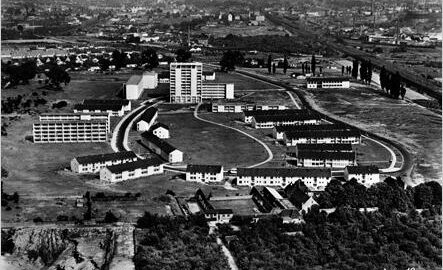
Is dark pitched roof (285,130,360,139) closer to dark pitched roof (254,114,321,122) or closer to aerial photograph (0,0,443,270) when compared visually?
aerial photograph (0,0,443,270)

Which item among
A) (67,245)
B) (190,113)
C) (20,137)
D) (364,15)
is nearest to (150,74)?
(190,113)

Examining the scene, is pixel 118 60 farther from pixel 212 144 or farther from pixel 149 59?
pixel 212 144

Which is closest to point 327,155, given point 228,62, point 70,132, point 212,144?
point 212,144

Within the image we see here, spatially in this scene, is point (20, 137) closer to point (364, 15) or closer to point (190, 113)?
point (190, 113)

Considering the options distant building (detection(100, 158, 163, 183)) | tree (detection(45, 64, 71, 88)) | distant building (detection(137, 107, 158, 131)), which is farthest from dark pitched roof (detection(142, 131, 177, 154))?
tree (detection(45, 64, 71, 88))

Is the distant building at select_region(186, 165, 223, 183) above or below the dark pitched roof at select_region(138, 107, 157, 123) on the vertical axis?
above
